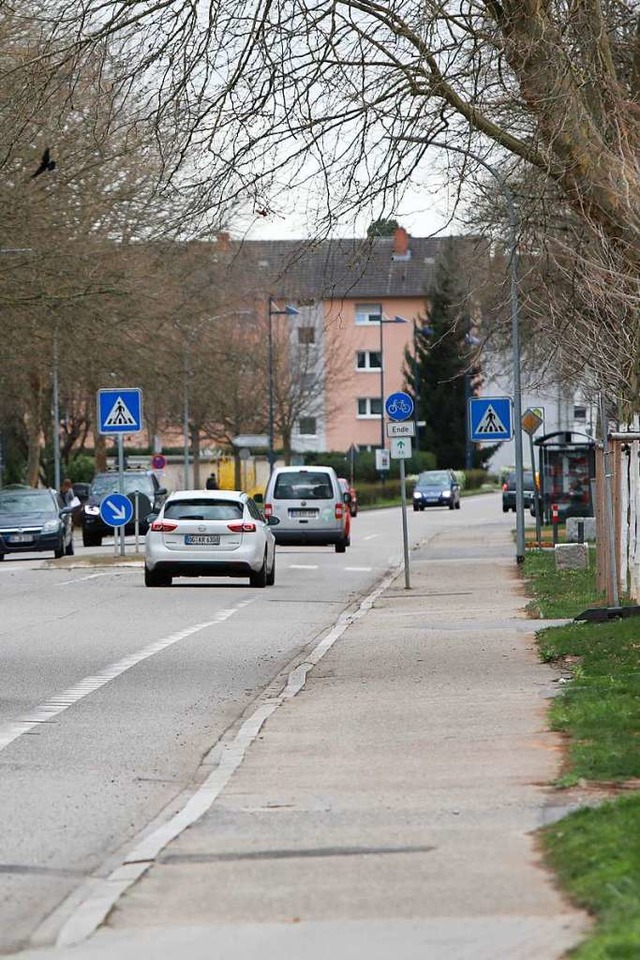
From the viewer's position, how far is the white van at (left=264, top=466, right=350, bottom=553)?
43062mm

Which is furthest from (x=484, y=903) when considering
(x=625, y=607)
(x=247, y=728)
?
(x=625, y=607)

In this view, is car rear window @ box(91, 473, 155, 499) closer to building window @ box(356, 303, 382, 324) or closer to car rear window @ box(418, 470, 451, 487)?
car rear window @ box(418, 470, 451, 487)

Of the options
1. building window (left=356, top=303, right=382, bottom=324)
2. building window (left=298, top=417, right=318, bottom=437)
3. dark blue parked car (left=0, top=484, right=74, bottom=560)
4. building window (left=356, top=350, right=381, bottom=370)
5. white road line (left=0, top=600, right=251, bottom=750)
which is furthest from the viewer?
building window (left=356, top=303, right=382, bottom=324)

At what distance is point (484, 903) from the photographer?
6734mm

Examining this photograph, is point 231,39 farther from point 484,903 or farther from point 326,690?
point 484,903

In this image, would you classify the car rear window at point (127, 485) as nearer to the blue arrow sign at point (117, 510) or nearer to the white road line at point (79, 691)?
the blue arrow sign at point (117, 510)

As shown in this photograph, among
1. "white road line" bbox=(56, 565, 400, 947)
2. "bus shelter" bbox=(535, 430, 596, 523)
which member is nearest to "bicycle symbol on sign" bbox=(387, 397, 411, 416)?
"bus shelter" bbox=(535, 430, 596, 523)

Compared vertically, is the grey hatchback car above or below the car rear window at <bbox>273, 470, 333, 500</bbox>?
below

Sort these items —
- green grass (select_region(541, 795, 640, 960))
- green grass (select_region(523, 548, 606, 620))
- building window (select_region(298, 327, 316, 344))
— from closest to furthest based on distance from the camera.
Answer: green grass (select_region(541, 795, 640, 960))
green grass (select_region(523, 548, 606, 620))
building window (select_region(298, 327, 316, 344))

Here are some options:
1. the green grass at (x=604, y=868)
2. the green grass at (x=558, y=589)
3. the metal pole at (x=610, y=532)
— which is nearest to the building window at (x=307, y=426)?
the green grass at (x=558, y=589)

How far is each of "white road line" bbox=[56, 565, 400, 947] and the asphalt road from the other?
14cm

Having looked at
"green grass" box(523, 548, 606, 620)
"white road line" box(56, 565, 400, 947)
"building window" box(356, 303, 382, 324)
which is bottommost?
"green grass" box(523, 548, 606, 620)

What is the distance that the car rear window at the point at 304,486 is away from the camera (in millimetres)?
43188

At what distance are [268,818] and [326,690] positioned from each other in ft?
19.5
